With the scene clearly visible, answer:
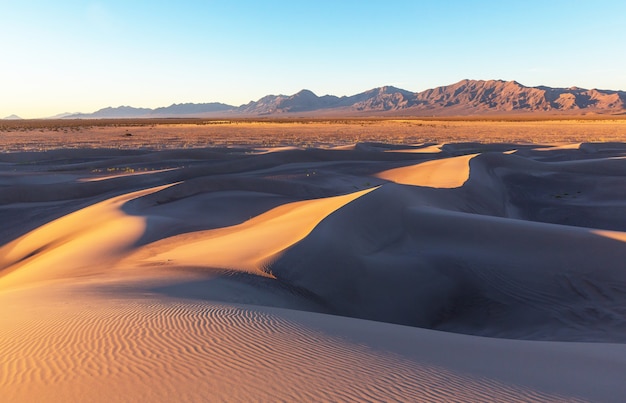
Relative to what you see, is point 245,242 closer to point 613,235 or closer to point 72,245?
point 72,245

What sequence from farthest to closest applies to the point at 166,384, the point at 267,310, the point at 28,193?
the point at 28,193
the point at 267,310
the point at 166,384

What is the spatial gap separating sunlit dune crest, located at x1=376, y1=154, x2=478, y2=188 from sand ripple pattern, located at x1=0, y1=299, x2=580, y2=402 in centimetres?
1042

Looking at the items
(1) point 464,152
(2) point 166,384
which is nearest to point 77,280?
(2) point 166,384

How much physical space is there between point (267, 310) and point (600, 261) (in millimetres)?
4998

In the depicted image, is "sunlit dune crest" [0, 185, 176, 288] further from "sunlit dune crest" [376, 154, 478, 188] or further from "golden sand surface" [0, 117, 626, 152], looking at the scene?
"golden sand surface" [0, 117, 626, 152]

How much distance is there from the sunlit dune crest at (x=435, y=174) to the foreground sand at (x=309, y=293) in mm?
218

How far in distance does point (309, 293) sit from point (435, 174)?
10.9 metres

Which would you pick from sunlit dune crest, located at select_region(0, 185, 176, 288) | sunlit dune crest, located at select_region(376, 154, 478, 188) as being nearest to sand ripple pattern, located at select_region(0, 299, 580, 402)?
sunlit dune crest, located at select_region(0, 185, 176, 288)

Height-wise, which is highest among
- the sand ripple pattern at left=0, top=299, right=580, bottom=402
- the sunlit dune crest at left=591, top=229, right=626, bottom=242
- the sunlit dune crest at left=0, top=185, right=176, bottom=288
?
the sand ripple pattern at left=0, top=299, right=580, bottom=402

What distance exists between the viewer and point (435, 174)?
15656 millimetres

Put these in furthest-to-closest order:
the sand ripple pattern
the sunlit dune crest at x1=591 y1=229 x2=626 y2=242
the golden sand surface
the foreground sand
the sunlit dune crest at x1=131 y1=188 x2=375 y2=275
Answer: the golden sand surface, the sunlit dune crest at x1=591 y1=229 x2=626 y2=242, the sunlit dune crest at x1=131 y1=188 x2=375 y2=275, the foreground sand, the sand ripple pattern

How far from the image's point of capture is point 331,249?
21.9 feet

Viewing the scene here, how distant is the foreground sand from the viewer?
268 cm

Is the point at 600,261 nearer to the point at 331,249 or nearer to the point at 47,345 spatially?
the point at 331,249
